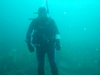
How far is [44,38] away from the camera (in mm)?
4152

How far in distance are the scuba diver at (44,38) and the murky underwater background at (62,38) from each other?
5547mm

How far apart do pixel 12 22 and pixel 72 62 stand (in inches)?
698

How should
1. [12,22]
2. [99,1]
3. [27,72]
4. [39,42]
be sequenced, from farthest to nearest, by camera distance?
1. [99,1]
2. [12,22]
3. [27,72]
4. [39,42]

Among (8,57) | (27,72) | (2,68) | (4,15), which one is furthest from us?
(4,15)

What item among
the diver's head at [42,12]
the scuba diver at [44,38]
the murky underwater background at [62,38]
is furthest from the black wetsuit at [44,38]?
the murky underwater background at [62,38]

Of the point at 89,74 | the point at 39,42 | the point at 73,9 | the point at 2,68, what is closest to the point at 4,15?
the point at 73,9

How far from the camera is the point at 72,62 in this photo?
41.4 feet

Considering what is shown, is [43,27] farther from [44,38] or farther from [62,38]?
[62,38]

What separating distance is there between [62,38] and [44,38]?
1566 cm

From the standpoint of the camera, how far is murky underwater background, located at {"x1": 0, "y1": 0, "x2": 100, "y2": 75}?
11162mm

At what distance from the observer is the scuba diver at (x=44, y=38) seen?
13.7 feet

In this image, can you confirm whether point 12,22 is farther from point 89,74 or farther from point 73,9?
point 89,74

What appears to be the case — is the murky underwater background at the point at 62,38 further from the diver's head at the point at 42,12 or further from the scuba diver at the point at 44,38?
the diver's head at the point at 42,12

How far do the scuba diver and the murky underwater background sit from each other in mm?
5547
